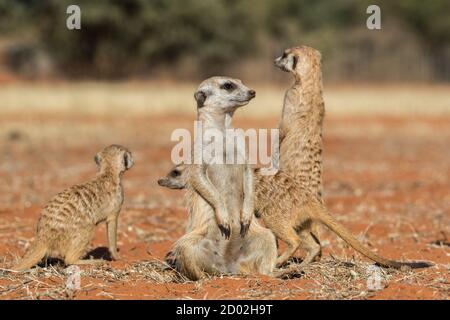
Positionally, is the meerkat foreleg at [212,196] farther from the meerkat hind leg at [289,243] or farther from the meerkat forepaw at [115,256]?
the meerkat forepaw at [115,256]

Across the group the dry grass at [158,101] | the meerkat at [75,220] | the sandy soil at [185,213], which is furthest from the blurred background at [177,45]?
the meerkat at [75,220]

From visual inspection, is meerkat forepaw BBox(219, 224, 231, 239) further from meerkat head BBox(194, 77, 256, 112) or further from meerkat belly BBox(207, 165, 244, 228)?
meerkat head BBox(194, 77, 256, 112)

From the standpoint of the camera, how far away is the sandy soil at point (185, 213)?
458 cm

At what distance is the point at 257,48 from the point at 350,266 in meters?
28.6

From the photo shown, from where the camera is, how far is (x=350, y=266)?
5.05 metres

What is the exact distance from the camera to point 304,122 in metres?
6.42

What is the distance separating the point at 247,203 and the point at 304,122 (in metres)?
1.51

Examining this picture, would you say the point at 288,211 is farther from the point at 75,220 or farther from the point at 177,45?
the point at 177,45

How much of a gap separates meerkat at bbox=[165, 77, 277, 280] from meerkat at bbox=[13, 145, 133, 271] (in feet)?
2.07

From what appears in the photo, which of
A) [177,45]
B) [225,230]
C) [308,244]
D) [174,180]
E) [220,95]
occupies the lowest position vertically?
[308,244]

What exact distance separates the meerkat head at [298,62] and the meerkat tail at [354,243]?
185 centimetres

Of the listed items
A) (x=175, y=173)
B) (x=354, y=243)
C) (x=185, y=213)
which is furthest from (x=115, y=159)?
(x=185, y=213)
